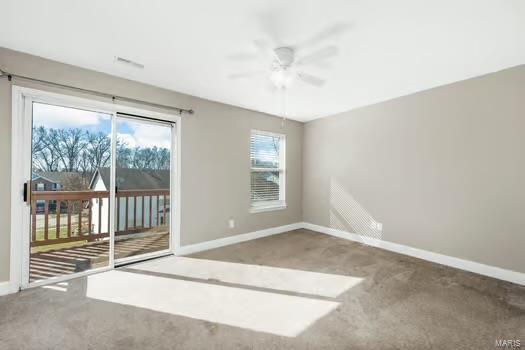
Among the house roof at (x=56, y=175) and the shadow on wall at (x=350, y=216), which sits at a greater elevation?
the house roof at (x=56, y=175)

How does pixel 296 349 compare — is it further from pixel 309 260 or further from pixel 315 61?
pixel 315 61

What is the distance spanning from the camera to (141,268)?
2830 millimetres

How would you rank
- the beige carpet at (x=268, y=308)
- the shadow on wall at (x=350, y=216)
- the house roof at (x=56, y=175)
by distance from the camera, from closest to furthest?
the beige carpet at (x=268, y=308) < the house roof at (x=56, y=175) < the shadow on wall at (x=350, y=216)

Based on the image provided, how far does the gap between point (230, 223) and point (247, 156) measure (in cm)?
120

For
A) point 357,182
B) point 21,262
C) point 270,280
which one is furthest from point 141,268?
point 357,182

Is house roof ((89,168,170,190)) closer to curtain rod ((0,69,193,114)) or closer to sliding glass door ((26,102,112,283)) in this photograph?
sliding glass door ((26,102,112,283))

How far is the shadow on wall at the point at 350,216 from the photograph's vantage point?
12.4ft

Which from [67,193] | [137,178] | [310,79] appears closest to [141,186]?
[137,178]

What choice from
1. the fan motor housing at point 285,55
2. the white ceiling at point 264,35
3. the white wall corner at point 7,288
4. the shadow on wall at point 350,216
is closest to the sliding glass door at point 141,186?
the white ceiling at point 264,35

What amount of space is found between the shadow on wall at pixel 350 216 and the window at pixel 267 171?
3.26 ft

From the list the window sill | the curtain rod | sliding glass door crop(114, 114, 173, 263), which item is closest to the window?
the window sill

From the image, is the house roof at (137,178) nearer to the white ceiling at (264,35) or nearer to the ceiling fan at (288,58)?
the white ceiling at (264,35)

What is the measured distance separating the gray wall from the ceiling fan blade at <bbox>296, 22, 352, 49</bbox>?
2.04 meters

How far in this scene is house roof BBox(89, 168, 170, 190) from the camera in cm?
282
